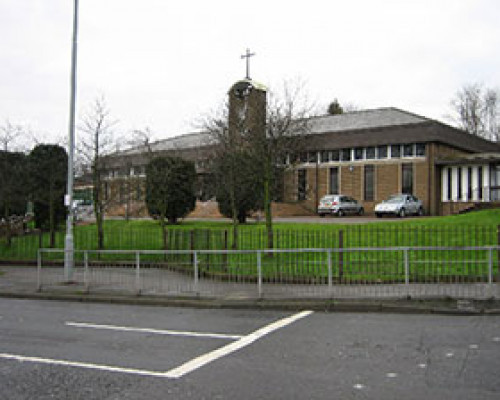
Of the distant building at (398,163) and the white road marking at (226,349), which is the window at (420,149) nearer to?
the distant building at (398,163)

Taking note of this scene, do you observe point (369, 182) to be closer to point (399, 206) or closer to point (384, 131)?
point (384, 131)

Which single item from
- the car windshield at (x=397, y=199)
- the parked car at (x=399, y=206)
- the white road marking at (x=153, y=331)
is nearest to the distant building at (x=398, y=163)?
the parked car at (x=399, y=206)

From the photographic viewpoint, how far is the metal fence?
10.8m

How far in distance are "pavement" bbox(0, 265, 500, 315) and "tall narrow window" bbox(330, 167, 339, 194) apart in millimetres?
30130

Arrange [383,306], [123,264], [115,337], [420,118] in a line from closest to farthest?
1. [115,337]
2. [383,306]
3. [123,264]
4. [420,118]

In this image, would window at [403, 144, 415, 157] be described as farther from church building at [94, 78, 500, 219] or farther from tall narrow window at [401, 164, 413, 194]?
tall narrow window at [401, 164, 413, 194]

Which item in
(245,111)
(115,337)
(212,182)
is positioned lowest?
(115,337)

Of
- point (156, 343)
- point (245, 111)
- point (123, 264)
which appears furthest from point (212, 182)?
point (156, 343)

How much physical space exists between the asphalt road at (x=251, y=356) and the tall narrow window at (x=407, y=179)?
29.7 metres

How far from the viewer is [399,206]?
31.9m

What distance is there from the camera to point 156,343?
7.33m

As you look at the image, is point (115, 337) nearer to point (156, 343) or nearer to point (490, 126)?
point (156, 343)

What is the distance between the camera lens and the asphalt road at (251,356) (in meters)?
5.11

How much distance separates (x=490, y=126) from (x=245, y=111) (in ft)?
156
